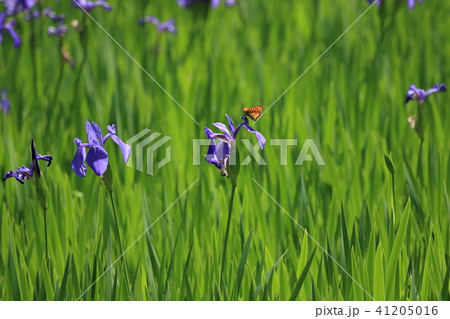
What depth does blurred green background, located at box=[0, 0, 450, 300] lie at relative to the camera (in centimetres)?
115

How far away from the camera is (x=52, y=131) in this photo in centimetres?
184

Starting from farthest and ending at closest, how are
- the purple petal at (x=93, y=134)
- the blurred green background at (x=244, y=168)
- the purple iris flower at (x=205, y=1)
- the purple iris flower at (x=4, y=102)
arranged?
the purple iris flower at (x=205, y=1)
the purple iris flower at (x=4, y=102)
the blurred green background at (x=244, y=168)
the purple petal at (x=93, y=134)

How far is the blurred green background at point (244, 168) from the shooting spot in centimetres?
115

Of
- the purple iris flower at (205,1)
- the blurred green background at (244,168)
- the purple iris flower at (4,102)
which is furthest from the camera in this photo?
the purple iris flower at (205,1)

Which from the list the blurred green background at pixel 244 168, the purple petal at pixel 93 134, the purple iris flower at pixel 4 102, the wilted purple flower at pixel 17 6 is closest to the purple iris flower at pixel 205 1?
the blurred green background at pixel 244 168

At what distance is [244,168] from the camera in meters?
1.52

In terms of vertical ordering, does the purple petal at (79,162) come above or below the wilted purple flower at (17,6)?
below

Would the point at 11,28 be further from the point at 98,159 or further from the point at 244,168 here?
the point at 98,159

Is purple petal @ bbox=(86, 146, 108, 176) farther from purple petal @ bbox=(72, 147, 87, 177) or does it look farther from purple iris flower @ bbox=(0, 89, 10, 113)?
purple iris flower @ bbox=(0, 89, 10, 113)

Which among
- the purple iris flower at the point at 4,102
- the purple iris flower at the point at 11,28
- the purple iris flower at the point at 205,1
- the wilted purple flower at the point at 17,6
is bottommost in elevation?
the purple iris flower at the point at 4,102

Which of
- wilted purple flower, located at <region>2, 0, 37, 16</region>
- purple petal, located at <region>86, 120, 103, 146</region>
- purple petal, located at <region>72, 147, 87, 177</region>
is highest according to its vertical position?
wilted purple flower, located at <region>2, 0, 37, 16</region>

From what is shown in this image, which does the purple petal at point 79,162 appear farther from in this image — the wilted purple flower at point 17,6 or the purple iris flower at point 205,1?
the purple iris flower at point 205,1

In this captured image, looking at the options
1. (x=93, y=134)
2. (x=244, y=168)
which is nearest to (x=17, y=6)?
(x=244, y=168)

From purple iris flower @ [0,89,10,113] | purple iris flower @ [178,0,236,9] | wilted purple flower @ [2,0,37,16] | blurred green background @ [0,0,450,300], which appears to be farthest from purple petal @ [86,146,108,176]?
purple iris flower @ [178,0,236,9]
